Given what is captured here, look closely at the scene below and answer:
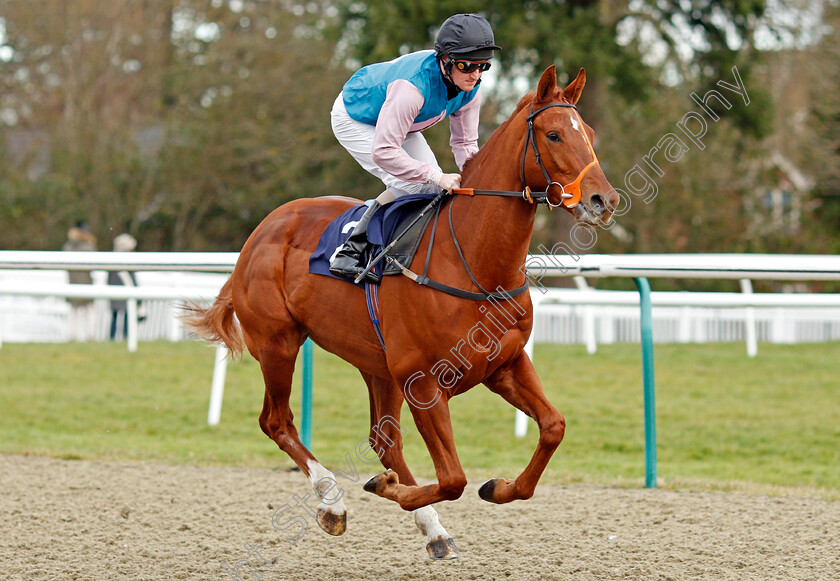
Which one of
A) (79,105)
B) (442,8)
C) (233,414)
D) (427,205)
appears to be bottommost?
(233,414)

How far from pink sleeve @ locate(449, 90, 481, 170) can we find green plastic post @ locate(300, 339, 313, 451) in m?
1.96

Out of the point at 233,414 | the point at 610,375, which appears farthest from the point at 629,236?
the point at 233,414

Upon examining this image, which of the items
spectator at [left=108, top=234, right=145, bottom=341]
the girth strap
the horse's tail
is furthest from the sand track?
spectator at [left=108, top=234, right=145, bottom=341]

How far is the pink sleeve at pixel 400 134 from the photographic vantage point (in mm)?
3703

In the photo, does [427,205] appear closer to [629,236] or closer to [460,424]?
[460,424]

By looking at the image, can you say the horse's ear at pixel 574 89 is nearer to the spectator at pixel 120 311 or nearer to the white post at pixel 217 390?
the white post at pixel 217 390

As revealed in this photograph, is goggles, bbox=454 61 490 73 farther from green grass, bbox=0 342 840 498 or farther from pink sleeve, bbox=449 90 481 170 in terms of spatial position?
green grass, bbox=0 342 840 498

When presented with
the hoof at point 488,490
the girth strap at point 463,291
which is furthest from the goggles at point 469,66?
the hoof at point 488,490

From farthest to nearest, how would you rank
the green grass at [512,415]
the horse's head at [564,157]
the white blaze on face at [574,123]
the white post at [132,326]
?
the white post at [132,326], the green grass at [512,415], the white blaze on face at [574,123], the horse's head at [564,157]

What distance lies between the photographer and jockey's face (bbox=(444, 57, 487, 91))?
372 centimetres

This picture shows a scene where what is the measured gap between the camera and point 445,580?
147 inches

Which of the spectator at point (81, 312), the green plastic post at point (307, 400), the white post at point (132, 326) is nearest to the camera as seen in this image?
the green plastic post at point (307, 400)

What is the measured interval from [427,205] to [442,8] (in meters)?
12.5

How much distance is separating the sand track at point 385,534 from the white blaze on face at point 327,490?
0.68ft
